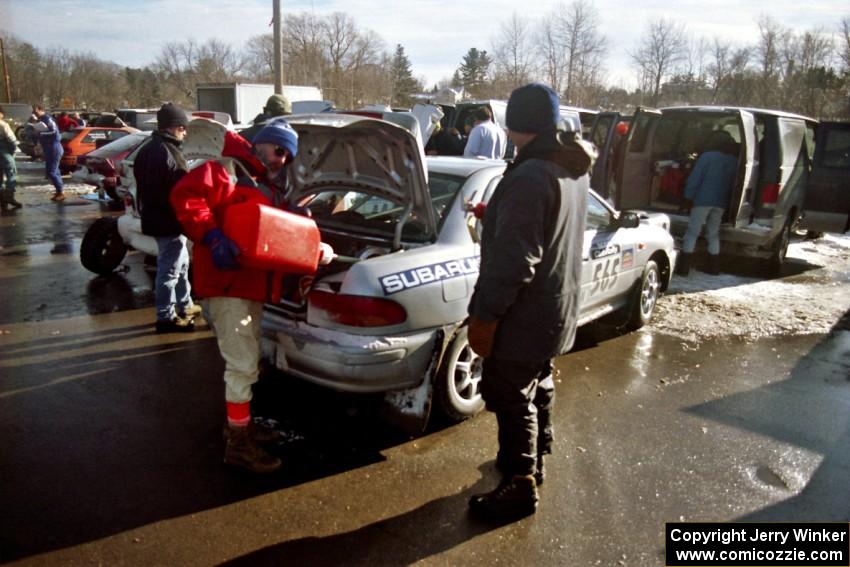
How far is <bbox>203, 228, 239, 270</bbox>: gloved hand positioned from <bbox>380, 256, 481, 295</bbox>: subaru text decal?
81cm

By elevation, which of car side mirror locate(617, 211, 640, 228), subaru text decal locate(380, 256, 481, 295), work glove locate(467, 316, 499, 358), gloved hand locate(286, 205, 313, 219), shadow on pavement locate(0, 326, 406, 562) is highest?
gloved hand locate(286, 205, 313, 219)

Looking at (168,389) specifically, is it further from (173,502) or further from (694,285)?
(694,285)

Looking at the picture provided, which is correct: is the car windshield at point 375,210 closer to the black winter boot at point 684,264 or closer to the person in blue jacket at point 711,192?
the person in blue jacket at point 711,192

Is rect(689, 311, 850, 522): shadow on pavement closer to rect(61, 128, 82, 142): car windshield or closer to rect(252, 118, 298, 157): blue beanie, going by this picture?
rect(252, 118, 298, 157): blue beanie

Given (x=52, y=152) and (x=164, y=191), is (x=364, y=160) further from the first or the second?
(x=52, y=152)

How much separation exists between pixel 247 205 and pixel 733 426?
11.0 feet

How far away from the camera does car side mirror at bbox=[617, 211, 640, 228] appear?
506 centimetres

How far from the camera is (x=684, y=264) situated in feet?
27.3

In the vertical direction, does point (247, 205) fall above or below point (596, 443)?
above

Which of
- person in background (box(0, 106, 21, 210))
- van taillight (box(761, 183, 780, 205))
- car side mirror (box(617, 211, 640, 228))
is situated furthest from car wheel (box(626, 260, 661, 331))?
person in background (box(0, 106, 21, 210))

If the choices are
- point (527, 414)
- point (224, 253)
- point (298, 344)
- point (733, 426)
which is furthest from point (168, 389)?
point (733, 426)

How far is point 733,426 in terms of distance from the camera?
4.09 metres

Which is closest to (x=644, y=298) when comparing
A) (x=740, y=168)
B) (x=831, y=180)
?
(x=740, y=168)

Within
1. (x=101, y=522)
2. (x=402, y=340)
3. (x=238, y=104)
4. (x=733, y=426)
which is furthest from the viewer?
(x=238, y=104)
